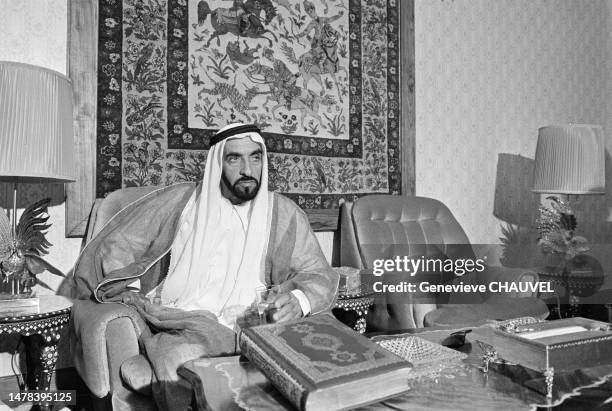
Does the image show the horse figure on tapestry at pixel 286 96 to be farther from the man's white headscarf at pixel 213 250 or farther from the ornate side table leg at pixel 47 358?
the ornate side table leg at pixel 47 358

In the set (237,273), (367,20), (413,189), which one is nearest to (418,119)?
(413,189)

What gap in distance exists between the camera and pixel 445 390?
1192mm

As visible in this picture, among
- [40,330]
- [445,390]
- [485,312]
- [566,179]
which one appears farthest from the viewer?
[566,179]

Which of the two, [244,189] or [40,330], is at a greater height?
[244,189]

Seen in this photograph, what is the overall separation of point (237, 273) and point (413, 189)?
1.78m

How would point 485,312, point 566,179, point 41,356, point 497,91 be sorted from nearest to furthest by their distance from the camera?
point 41,356 → point 485,312 → point 566,179 → point 497,91

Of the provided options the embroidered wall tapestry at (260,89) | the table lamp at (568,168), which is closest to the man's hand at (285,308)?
the embroidered wall tapestry at (260,89)

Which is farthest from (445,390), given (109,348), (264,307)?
(109,348)

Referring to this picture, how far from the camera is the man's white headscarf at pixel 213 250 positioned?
2137 millimetres

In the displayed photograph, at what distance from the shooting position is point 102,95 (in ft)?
8.38

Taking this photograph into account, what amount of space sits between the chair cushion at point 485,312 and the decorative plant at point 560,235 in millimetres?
708

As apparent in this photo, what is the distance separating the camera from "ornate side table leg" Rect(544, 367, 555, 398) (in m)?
1.17

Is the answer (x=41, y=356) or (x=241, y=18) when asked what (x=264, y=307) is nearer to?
(x=41, y=356)

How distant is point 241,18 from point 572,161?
2358 millimetres
